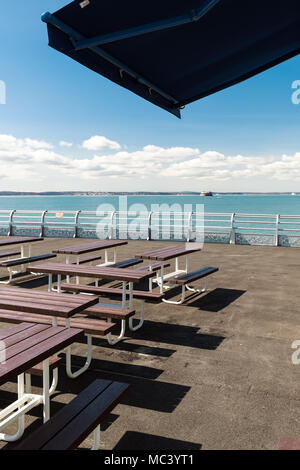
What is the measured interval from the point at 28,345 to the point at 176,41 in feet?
10.5

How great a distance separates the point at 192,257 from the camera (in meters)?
11.5

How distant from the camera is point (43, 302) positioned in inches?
149

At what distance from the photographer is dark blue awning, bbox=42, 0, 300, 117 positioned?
3.22 metres

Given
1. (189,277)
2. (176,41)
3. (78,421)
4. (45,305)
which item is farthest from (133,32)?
(189,277)

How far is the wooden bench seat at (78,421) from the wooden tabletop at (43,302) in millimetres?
844

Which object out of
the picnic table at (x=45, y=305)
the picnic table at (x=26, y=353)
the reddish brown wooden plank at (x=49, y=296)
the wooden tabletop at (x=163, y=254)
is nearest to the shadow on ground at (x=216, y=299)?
the wooden tabletop at (x=163, y=254)

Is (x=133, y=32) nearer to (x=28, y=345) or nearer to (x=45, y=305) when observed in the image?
(x=45, y=305)

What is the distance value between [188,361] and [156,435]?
1.43m

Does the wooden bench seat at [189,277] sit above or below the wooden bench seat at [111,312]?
above

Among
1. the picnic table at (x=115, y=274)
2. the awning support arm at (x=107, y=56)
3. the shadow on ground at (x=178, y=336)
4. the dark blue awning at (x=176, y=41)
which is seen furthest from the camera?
the picnic table at (x=115, y=274)

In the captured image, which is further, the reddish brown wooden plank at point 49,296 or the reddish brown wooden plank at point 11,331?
the reddish brown wooden plank at point 49,296

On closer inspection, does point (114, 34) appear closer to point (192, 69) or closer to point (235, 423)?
point (192, 69)

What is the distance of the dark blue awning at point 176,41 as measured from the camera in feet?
10.6

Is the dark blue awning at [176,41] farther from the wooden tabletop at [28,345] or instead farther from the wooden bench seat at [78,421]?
the wooden bench seat at [78,421]
